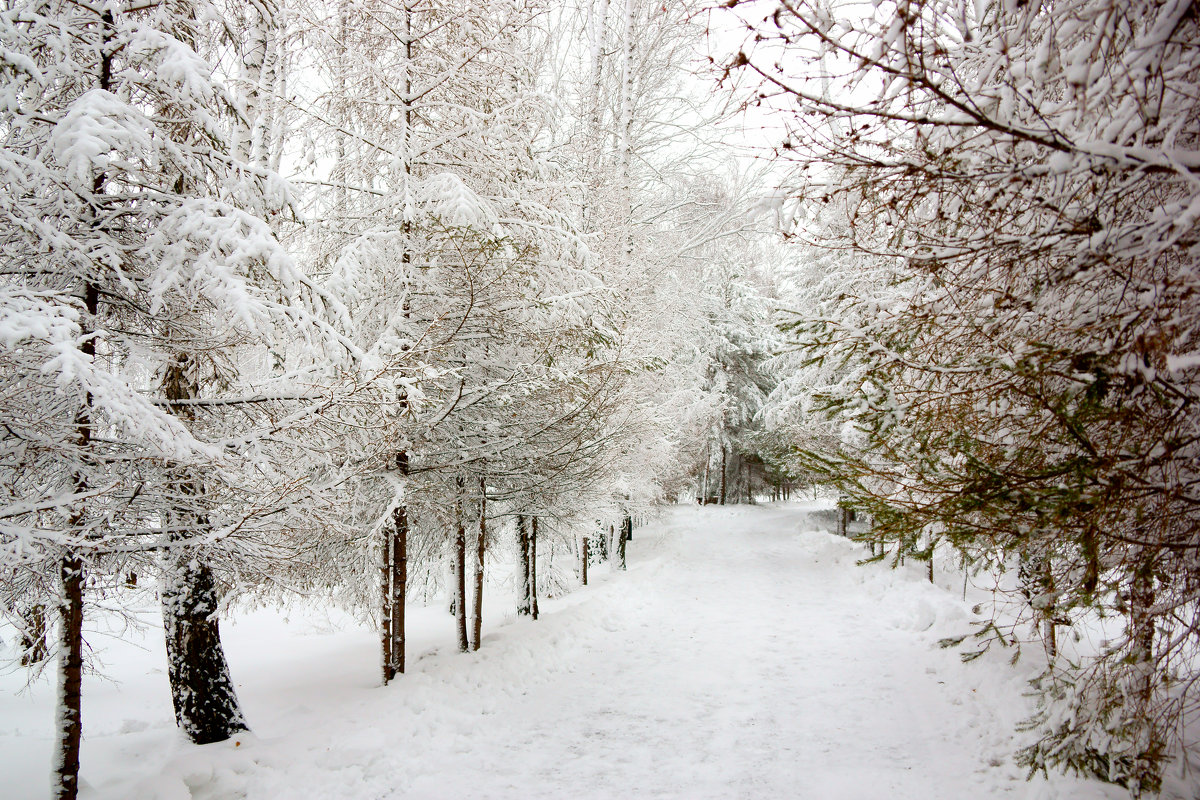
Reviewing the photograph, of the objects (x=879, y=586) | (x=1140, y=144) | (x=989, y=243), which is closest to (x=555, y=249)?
(x=989, y=243)

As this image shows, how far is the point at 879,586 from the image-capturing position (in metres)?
14.1

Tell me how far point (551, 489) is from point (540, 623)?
3200mm

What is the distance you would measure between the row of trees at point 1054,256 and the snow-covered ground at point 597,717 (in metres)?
2.25

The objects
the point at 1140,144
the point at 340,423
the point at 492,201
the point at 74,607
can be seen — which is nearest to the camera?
the point at 1140,144

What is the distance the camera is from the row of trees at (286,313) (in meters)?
3.90

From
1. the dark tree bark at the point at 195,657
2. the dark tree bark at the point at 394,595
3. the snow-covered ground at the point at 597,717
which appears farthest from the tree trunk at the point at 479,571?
the dark tree bark at the point at 195,657

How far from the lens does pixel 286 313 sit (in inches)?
178

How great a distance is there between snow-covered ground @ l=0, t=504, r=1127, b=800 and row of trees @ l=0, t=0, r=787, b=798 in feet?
2.99

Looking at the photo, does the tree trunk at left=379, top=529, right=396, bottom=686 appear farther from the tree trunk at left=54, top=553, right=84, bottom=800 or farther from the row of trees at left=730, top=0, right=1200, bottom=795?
the row of trees at left=730, top=0, right=1200, bottom=795

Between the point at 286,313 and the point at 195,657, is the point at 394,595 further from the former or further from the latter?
the point at 286,313

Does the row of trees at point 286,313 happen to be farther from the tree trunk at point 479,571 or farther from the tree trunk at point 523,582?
the tree trunk at point 523,582

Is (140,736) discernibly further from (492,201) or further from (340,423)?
(492,201)

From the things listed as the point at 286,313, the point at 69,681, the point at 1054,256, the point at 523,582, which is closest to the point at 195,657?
the point at 69,681

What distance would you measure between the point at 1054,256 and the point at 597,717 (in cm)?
644
